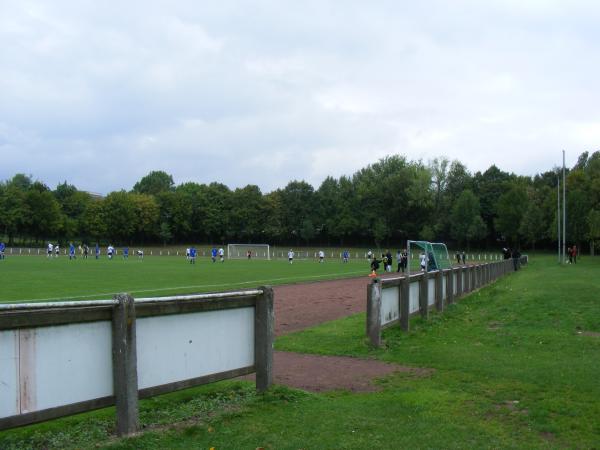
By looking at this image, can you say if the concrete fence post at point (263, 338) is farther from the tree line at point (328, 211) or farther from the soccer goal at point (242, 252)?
the tree line at point (328, 211)

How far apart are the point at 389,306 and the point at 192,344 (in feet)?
18.2

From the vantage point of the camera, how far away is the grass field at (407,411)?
4.83 m

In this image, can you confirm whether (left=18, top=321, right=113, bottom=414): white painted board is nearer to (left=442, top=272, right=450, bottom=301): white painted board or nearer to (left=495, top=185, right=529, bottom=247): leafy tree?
(left=442, top=272, right=450, bottom=301): white painted board

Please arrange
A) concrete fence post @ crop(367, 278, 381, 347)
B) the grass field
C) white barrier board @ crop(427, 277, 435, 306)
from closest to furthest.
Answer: the grass field → concrete fence post @ crop(367, 278, 381, 347) → white barrier board @ crop(427, 277, 435, 306)

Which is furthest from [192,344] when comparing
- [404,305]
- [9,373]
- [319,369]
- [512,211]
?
[512,211]

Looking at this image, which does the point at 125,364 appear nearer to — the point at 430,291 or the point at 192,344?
the point at 192,344

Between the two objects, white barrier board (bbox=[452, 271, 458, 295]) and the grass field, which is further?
white barrier board (bbox=[452, 271, 458, 295])

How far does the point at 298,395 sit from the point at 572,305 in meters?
11.1

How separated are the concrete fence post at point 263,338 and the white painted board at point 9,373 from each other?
8.58ft

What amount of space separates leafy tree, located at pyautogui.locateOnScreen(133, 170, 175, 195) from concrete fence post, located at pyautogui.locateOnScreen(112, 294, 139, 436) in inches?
5161

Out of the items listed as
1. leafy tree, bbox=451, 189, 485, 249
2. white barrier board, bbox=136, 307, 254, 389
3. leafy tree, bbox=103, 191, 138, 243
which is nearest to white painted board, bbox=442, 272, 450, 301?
white barrier board, bbox=136, 307, 254, 389

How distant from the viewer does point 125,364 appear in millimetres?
4691

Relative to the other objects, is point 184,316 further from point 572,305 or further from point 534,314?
point 572,305

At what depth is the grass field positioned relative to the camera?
4832 mm
